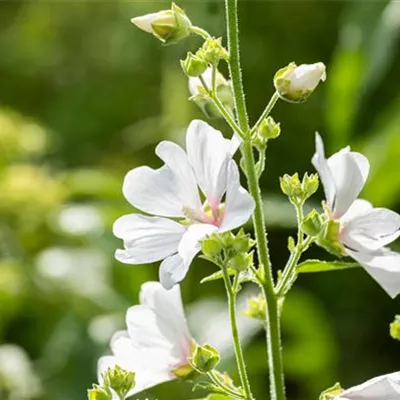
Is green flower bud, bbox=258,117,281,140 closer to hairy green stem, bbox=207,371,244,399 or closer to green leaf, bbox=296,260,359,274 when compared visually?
green leaf, bbox=296,260,359,274

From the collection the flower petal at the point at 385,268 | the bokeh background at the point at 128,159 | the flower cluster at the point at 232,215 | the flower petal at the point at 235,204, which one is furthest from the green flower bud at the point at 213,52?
the bokeh background at the point at 128,159

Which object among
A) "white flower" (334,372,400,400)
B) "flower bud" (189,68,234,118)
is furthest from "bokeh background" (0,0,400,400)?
"white flower" (334,372,400,400)

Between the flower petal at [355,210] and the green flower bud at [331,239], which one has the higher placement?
the flower petal at [355,210]

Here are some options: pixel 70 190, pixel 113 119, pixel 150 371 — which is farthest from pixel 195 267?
pixel 150 371

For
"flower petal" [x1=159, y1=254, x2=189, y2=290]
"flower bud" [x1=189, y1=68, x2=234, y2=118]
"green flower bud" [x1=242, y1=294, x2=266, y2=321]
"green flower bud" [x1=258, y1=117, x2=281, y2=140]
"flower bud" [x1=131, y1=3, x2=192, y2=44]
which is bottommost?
"green flower bud" [x1=242, y1=294, x2=266, y2=321]

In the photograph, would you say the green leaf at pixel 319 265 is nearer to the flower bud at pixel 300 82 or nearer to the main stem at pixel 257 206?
the main stem at pixel 257 206

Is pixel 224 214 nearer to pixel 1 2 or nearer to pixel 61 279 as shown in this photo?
pixel 61 279
